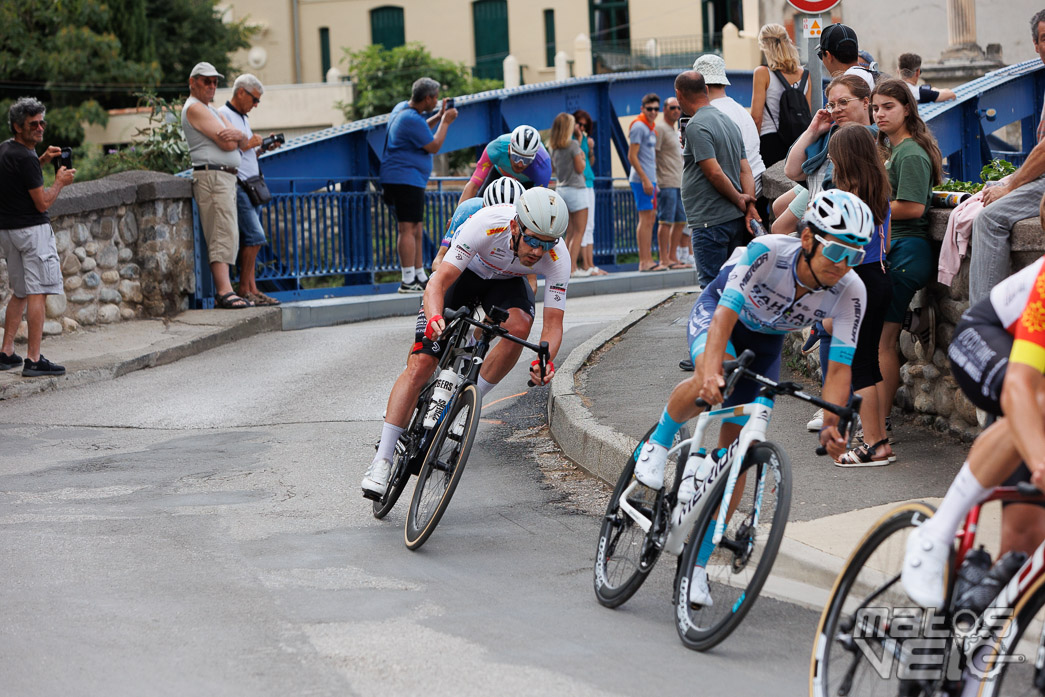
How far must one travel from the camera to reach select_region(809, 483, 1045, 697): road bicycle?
332cm

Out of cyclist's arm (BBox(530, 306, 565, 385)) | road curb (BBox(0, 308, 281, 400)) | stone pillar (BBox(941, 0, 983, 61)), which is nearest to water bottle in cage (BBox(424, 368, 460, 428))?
cyclist's arm (BBox(530, 306, 565, 385))

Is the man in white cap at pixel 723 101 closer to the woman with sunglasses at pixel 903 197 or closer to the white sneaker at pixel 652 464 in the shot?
the woman with sunglasses at pixel 903 197

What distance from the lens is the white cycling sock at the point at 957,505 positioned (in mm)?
3529

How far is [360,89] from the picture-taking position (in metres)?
47.3

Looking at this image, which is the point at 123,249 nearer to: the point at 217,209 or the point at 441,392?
the point at 217,209

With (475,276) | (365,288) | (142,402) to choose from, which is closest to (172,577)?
(475,276)

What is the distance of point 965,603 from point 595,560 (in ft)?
6.87

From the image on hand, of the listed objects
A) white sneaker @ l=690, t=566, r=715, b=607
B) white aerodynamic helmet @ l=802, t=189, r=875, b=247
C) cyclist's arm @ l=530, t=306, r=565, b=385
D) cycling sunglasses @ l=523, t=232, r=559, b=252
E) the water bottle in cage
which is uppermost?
white aerodynamic helmet @ l=802, t=189, r=875, b=247

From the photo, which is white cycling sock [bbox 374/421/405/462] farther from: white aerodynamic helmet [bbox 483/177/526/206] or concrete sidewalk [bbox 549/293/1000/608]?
white aerodynamic helmet [bbox 483/177/526/206]

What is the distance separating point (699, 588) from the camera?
4.66 metres

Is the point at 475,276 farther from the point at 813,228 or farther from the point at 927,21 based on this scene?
the point at 927,21

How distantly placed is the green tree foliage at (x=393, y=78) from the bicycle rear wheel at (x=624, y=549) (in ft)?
139

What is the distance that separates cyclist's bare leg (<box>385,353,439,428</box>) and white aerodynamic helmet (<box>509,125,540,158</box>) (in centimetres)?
253

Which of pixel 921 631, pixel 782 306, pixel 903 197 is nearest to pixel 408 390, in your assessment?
pixel 782 306
